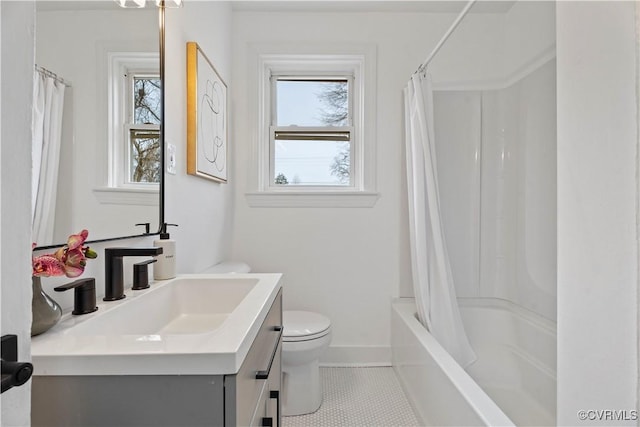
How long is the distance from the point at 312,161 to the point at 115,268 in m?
1.67

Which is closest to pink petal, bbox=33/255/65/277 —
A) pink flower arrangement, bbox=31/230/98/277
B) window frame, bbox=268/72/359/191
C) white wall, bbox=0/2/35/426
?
pink flower arrangement, bbox=31/230/98/277

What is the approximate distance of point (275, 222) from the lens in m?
2.28

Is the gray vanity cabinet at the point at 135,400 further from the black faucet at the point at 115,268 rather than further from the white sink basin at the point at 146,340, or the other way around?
the black faucet at the point at 115,268

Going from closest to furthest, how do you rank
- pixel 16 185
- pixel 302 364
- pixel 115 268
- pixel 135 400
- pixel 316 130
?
pixel 16 185 < pixel 135 400 < pixel 115 268 < pixel 302 364 < pixel 316 130

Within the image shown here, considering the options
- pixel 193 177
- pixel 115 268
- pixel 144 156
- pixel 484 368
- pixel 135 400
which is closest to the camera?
pixel 135 400

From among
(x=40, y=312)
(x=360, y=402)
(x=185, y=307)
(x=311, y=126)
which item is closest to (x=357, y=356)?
(x=360, y=402)

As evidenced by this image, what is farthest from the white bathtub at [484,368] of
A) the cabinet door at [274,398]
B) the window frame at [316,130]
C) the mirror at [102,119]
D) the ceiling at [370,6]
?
the ceiling at [370,6]

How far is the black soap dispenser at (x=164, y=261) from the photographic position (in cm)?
115

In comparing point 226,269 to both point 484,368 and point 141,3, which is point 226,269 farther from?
point 484,368

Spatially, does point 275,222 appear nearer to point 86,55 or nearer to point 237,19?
point 237,19

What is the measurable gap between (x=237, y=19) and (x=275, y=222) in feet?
4.55

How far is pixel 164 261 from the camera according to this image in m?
1.16

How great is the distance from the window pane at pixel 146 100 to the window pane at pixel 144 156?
0.14 feet
